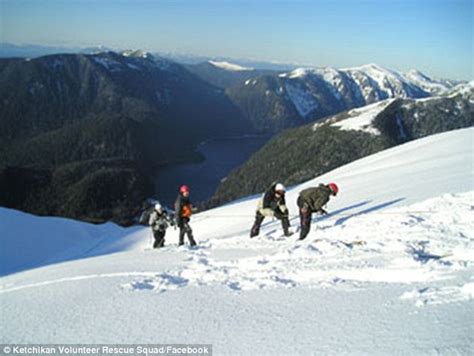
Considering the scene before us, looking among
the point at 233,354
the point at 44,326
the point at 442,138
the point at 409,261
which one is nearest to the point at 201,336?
the point at 233,354

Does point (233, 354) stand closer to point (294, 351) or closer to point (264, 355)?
point (264, 355)

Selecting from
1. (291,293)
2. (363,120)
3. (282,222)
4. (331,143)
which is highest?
(291,293)

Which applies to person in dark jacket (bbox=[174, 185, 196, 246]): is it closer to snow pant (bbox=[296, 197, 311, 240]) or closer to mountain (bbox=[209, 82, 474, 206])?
snow pant (bbox=[296, 197, 311, 240])

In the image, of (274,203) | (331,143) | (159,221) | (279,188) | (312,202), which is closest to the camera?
(312,202)

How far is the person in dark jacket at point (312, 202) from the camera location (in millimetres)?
14211

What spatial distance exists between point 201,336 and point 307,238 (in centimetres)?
802

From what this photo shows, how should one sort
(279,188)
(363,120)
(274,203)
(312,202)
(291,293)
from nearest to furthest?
(291,293) → (312,202) → (279,188) → (274,203) → (363,120)

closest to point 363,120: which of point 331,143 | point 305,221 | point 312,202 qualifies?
point 331,143

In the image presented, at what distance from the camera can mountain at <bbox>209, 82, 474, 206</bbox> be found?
135625 mm

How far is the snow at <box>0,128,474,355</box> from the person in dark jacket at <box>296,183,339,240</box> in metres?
0.42

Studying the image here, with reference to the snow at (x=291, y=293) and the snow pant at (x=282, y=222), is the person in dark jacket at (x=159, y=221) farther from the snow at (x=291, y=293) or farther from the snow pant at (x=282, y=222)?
the snow pant at (x=282, y=222)

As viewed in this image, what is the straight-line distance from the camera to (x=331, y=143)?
142500 millimetres

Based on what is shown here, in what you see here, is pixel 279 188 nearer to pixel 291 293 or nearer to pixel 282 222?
pixel 282 222

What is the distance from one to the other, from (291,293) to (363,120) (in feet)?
508
